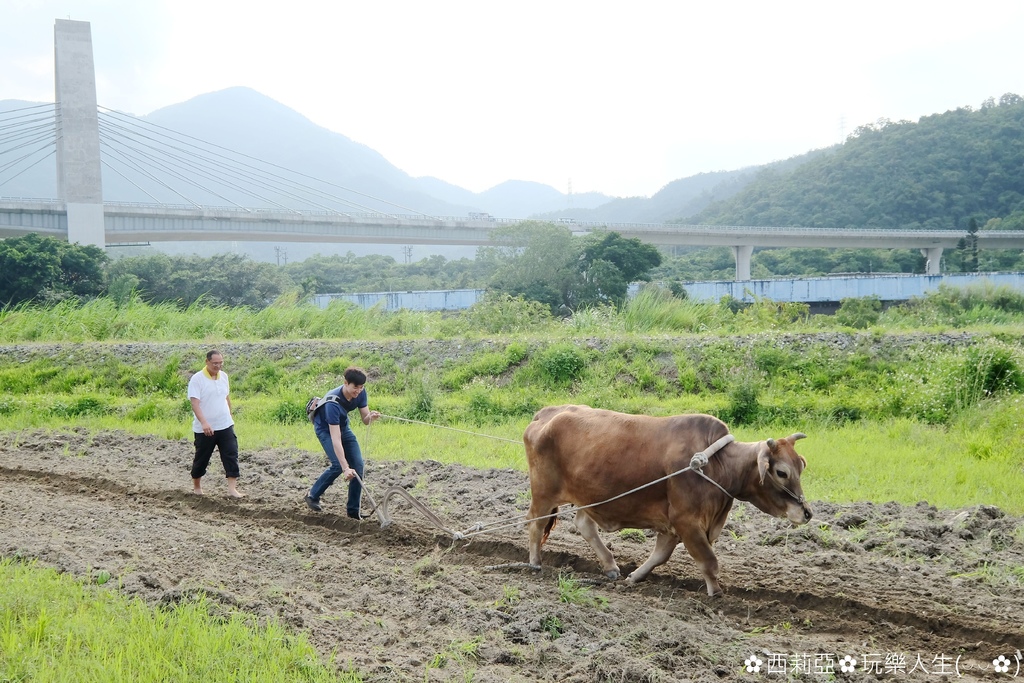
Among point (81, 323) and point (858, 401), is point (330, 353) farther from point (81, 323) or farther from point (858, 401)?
point (858, 401)

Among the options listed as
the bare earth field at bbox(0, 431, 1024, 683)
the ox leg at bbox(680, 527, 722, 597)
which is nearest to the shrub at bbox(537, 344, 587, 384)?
the bare earth field at bbox(0, 431, 1024, 683)

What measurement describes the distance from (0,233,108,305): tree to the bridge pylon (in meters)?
12.2

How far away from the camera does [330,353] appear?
64.7 feet

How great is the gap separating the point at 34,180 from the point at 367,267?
5495 inches

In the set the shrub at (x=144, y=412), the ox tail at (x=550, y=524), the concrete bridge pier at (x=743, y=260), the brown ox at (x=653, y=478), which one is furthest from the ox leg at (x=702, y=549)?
the concrete bridge pier at (x=743, y=260)

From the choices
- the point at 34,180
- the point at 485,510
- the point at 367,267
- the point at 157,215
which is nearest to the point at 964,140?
the point at 367,267

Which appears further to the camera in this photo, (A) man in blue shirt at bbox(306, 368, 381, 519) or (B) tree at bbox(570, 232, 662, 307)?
(B) tree at bbox(570, 232, 662, 307)

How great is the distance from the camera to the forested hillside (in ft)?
201

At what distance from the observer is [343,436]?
8.95 metres

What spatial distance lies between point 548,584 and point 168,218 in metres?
50.8

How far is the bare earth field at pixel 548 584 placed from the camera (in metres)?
5.34

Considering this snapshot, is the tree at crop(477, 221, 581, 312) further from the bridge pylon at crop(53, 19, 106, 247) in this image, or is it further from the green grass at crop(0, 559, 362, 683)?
the green grass at crop(0, 559, 362, 683)

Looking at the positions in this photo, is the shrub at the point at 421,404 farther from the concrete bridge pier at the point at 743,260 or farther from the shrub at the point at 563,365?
the concrete bridge pier at the point at 743,260

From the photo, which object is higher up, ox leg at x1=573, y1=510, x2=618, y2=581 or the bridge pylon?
the bridge pylon
